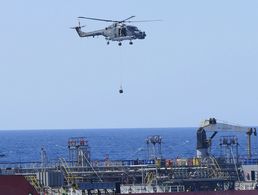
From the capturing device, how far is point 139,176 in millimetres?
97188

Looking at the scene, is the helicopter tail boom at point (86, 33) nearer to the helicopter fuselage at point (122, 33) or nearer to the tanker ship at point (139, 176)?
the helicopter fuselage at point (122, 33)

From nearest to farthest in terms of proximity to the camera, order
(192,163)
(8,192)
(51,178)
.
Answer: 1. (8,192)
2. (51,178)
3. (192,163)

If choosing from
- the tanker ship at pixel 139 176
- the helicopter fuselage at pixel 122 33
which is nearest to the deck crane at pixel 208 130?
the tanker ship at pixel 139 176

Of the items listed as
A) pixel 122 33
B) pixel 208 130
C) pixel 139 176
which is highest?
pixel 122 33

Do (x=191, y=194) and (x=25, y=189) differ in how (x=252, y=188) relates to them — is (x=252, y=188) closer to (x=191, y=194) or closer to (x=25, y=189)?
(x=191, y=194)

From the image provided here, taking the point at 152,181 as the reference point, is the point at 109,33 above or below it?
above

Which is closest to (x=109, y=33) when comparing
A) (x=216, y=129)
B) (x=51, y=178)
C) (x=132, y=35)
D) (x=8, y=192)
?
(x=132, y=35)

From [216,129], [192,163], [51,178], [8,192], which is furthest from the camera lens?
[216,129]

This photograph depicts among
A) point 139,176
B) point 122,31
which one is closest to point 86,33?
point 122,31

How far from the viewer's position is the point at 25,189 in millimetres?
83438

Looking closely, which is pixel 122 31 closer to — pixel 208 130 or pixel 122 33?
pixel 122 33

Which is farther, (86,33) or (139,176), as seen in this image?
(86,33)

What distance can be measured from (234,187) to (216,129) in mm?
15162

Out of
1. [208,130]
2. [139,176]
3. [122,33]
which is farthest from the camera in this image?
[208,130]
